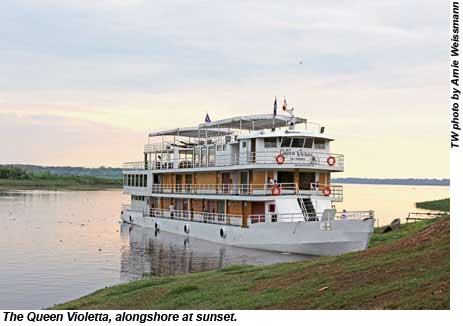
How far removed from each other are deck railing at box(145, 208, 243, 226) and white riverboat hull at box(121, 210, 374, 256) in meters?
0.81

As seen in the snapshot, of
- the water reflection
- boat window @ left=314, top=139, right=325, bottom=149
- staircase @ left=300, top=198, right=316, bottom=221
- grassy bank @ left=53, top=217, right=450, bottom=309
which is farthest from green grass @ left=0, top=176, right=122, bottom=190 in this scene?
grassy bank @ left=53, top=217, right=450, bottom=309

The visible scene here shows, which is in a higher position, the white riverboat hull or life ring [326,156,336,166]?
life ring [326,156,336,166]

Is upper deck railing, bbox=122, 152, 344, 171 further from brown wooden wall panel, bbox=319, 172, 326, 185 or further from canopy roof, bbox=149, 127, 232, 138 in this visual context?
canopy roof, bbox=149, 127, 232, 138

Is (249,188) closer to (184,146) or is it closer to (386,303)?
(184,146)

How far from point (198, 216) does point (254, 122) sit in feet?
23.9

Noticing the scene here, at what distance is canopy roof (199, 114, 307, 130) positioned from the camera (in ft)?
123

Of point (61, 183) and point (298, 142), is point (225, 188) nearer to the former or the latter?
point (298, 142)

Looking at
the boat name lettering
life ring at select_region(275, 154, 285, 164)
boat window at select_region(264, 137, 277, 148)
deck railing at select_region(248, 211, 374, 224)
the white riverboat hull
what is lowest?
the white riverboat hull

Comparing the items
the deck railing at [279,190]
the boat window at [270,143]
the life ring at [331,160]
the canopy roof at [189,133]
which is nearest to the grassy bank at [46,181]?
the canopy roof at [189,133]

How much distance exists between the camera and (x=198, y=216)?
137ft

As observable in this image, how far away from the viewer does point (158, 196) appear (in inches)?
1838

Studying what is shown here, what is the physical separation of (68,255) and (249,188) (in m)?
10.5

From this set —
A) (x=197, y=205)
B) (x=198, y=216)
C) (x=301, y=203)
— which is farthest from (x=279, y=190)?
(x=197, y=205)

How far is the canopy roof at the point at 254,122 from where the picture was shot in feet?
123
